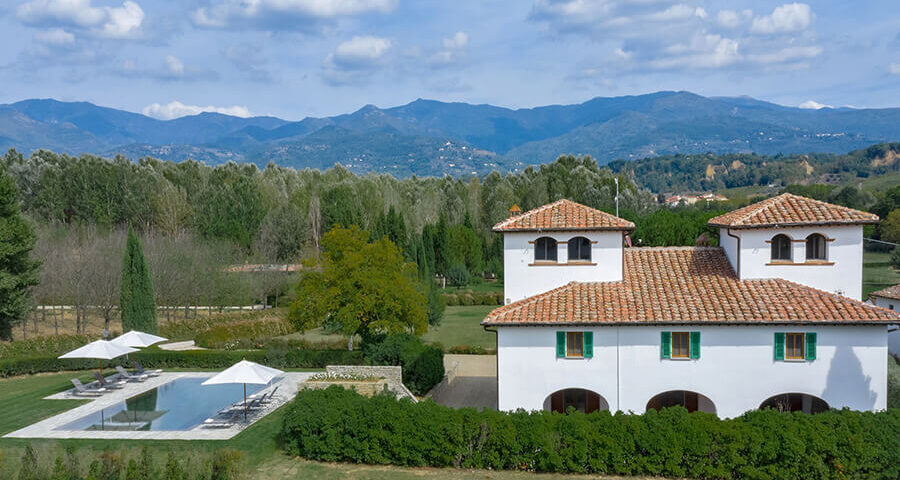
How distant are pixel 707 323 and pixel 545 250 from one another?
16.4ft

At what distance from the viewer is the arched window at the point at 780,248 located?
59.2ft

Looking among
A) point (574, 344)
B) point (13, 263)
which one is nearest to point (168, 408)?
point (574, 344)

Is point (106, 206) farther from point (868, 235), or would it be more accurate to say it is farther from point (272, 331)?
point (868, 235)

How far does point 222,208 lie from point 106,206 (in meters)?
9.67

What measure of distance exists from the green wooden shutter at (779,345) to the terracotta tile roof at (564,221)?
4652mm

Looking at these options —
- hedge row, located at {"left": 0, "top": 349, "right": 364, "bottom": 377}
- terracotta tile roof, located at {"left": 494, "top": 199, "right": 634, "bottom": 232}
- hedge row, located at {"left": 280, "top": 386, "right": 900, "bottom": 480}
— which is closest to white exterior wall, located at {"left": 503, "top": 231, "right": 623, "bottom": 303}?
terracotta tile roof, located at {"left": 494, "top": 199, "right": 634, "bottom": 232}

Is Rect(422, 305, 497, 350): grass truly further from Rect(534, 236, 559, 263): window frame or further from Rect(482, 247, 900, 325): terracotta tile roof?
Rect(482, 247, 900, 325): terracotta tile roof

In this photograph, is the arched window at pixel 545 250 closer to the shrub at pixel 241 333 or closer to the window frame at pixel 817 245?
the window frame at pixel 817 245

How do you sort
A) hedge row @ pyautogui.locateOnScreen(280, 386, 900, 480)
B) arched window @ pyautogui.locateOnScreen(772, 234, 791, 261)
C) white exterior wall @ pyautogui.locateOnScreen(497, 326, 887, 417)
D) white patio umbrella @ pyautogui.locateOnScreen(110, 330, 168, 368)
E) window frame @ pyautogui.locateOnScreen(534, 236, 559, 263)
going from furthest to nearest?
white patio umbrella @ pyautogui.locateOnScreen(110, 330, 168, 368), window frame @ pyautogui.locateOnScreen(534, 236, 559, 263), arched window @ pyautogui.locateOnScreen(772, 234, 791, 261), white exterior wall @ pyautogui.locateOnScreen(497, 326, 887, 417), hedge row @ pyautogui.locateOnScreen(280, 386, 900, 480)

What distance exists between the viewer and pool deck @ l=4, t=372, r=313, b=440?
1750 cm

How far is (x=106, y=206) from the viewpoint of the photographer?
55625mm

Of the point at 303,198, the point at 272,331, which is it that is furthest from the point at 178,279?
the point at 303,198

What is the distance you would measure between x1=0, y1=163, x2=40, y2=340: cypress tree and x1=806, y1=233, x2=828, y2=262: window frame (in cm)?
3319

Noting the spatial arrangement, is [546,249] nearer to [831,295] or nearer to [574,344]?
[574,344]
